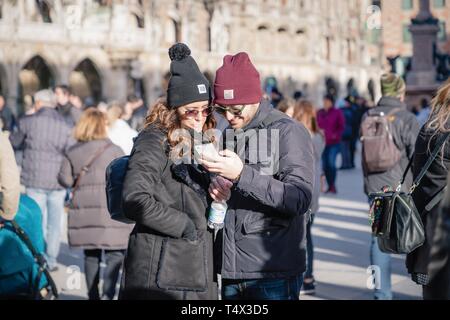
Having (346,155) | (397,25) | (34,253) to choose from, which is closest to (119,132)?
(34,253)

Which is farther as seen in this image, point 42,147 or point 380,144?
point 42,147

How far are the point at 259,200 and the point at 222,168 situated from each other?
24 centimetres

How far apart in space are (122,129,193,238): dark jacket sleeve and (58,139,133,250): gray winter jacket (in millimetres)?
2835

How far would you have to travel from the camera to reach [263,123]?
3869 millimetres

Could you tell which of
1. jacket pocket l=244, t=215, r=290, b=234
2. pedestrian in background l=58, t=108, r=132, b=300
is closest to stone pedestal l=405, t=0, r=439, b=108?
pedestrian in background l=58, t=108, r=132, b=300

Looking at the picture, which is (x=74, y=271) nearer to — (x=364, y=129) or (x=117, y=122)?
(x=117, y=122)

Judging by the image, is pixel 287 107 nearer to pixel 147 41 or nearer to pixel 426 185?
pixel 426 185

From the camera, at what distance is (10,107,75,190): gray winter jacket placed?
28.2ft

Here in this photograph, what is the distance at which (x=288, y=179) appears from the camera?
3715mm

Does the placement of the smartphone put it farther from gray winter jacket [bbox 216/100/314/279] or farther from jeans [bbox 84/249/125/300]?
jeans [bbox 84/249/125/300]

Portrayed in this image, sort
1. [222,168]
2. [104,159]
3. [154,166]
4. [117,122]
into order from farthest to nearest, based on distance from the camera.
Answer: [117,122] → [104,159] → [154,166] → [222,168]

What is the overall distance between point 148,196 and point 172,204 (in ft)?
0.53

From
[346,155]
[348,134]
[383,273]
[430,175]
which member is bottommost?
[346,155]
